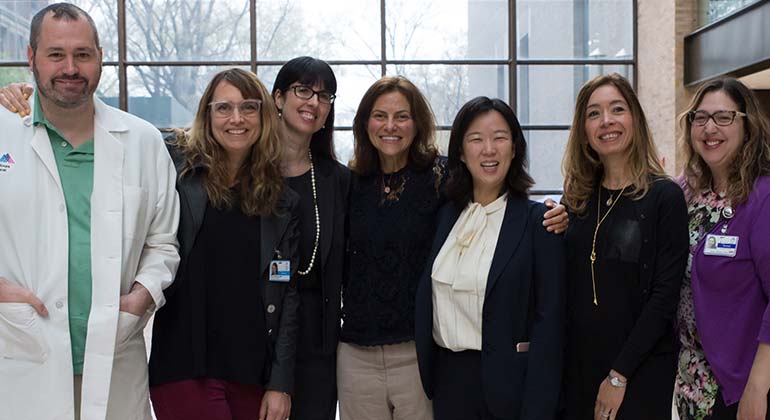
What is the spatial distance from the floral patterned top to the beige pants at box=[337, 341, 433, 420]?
40.1 inches

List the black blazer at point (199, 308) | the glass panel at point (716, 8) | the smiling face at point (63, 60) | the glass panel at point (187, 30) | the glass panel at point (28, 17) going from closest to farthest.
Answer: the smiling face at point (63, 60) < the black blazer at point (199, 308) < the glass panel at point (716, 8) < the glass panel at point (28, 17) < the glass panel at point (187, 30)

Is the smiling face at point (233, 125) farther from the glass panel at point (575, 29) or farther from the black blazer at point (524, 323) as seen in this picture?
the glass panel at point (575, 29)

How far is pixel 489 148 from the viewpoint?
2.77 m

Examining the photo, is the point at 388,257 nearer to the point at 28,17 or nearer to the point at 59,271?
the point at 59,271

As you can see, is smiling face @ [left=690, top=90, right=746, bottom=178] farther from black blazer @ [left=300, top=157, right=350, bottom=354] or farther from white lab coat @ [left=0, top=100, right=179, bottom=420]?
white lab coat @ [left=0, top=100, right=179, bottom=420]

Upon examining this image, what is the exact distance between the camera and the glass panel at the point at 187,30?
37.9 feet

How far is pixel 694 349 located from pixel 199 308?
1.93 metres

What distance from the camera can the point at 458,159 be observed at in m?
2.94

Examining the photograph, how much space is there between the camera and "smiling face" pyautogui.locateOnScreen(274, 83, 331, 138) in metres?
3.13

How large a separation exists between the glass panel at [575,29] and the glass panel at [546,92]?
10.2 inches

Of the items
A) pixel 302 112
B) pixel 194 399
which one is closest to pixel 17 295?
pixel 194 399

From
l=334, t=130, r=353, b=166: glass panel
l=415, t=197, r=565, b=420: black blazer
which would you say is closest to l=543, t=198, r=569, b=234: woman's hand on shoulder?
l=415, t=197, r=565, b=420: black blazer

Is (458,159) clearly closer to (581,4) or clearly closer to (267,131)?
(267,131)

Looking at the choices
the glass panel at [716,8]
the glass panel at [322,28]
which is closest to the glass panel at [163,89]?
the glass panel at [322,28]
